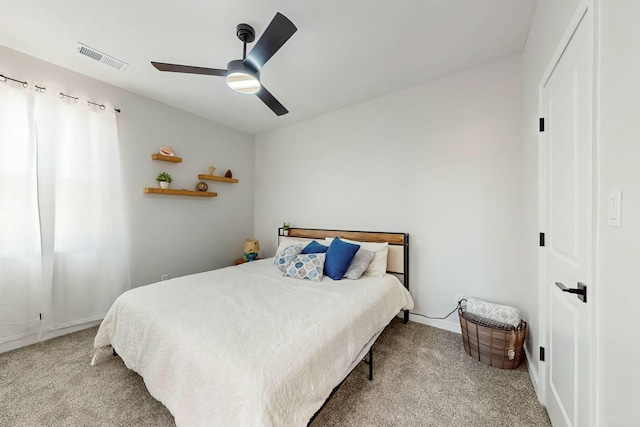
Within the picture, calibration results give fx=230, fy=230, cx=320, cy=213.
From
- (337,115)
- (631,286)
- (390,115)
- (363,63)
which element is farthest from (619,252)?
(337,115)

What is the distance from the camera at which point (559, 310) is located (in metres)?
1.32

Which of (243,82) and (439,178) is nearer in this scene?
(243,82)

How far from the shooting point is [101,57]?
2.26 metres

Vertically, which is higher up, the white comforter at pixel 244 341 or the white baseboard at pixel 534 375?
the white comforter at pixel 244 341

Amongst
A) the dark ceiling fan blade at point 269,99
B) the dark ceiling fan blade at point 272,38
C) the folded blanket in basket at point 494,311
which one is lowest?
the folded blanket in basket at point 494,311

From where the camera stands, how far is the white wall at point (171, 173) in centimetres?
255

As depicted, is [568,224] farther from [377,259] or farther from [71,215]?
[71,215]

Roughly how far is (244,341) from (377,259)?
1.82m

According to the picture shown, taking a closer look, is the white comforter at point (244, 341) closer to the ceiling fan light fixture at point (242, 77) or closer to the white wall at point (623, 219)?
the white wall at point (623, 219)

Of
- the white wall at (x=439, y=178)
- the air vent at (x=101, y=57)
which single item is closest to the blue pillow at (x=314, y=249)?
the white wall at (x=439, y=178)

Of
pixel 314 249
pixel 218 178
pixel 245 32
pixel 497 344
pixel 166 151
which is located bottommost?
pixel 497 344

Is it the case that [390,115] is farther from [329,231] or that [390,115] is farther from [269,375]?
[269,375]

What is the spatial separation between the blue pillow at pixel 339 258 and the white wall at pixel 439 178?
62 cm

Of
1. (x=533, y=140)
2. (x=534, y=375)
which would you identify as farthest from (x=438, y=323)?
(x=533, y=140)
